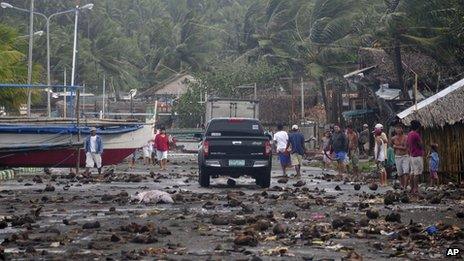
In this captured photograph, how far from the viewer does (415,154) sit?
23906mm

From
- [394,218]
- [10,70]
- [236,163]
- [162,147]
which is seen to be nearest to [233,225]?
[394,218]

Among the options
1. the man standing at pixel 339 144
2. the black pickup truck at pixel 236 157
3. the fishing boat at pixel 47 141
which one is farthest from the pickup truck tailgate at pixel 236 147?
the fishing boat at pixel 47 141

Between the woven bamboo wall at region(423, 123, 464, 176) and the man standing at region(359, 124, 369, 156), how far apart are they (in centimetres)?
1674

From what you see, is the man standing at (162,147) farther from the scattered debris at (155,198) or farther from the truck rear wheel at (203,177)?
the scattered debris at (155,198)

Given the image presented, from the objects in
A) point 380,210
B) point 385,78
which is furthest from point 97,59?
point 380,210

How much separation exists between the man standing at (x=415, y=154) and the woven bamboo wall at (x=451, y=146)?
15.3 feet

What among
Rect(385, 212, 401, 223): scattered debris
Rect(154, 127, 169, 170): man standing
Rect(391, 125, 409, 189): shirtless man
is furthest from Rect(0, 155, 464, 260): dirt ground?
Rect(154, 127, 169, 170): man standing

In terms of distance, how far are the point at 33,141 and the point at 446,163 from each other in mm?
14800

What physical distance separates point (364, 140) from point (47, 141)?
1655 centimetres

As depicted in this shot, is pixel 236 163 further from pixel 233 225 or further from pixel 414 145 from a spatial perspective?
pixel 233 225

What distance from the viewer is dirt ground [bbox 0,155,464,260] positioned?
496 inches

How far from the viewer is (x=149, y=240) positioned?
1366cm

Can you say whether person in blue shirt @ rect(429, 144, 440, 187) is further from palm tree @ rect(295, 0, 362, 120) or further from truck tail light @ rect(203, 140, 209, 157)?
palm tree @ rect(295, 0, 362, 120)

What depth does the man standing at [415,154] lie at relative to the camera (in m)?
23.7
